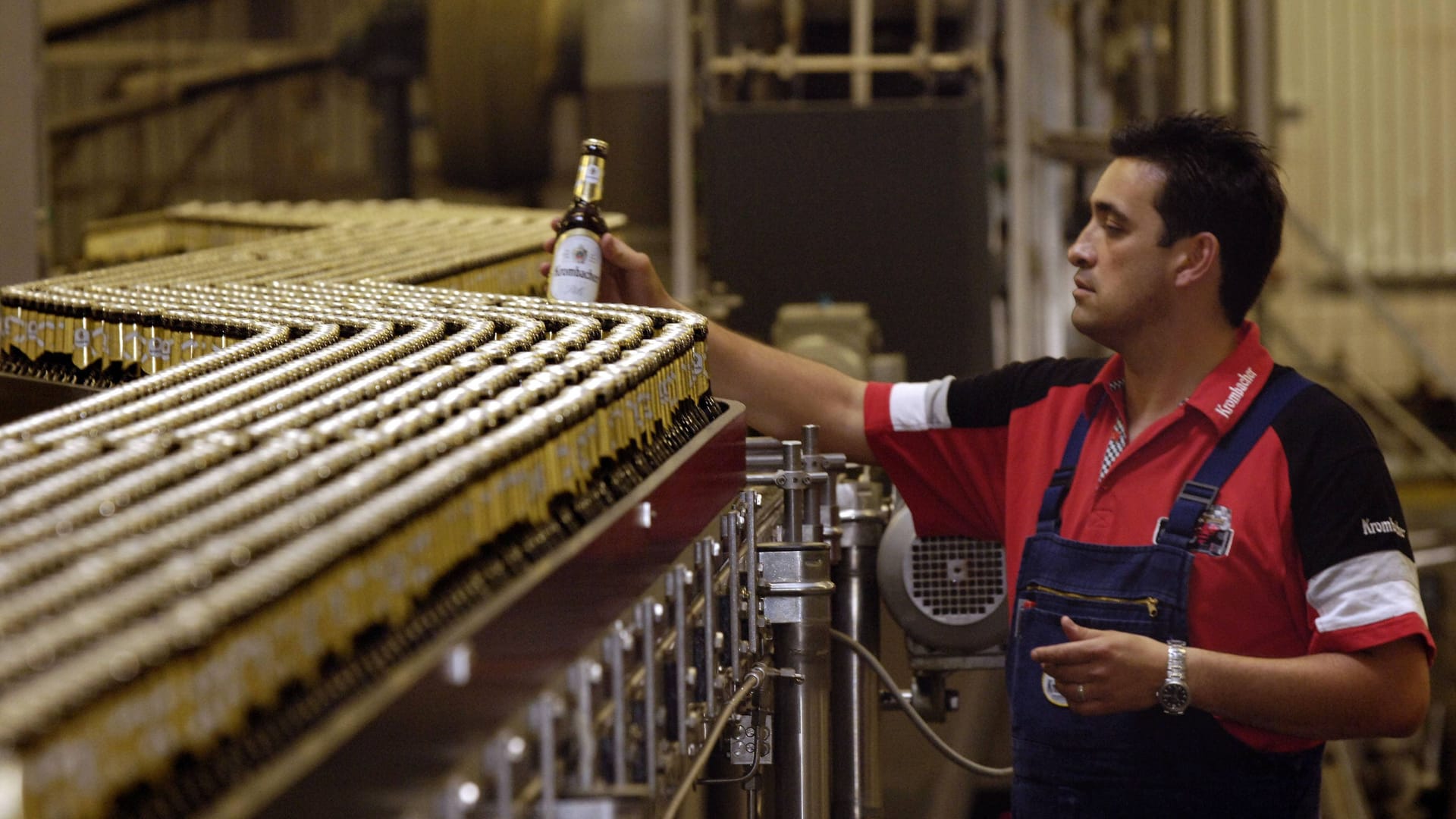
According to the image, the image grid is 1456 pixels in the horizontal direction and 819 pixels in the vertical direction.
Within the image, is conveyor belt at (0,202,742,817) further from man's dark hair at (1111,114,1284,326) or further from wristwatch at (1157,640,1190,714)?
man's dark hair at (1111,114,1284,326)

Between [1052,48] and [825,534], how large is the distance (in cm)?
422

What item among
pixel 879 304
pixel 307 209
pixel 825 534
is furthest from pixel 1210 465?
pixel 879 304

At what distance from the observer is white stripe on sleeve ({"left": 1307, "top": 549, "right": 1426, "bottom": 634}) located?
6.26 ft

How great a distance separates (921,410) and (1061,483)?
0.91ft

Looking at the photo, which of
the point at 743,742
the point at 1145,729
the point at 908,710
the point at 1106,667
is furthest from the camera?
the point at 908,710

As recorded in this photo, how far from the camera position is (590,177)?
6.81 ft

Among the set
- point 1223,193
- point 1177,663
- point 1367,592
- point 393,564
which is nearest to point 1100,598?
point 1177,663

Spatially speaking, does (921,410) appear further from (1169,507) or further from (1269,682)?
(1269,682)

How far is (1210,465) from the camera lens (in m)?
2.05

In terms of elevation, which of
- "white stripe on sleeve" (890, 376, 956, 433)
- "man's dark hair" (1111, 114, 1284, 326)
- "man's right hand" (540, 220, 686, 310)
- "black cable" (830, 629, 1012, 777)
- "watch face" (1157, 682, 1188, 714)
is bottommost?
"black cable" (830, 629, 1012, 777)

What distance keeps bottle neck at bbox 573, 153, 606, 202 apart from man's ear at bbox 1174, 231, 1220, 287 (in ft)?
2.51

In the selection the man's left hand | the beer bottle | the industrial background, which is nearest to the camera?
the man's left hand

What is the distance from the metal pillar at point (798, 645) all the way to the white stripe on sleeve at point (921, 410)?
0.41 m

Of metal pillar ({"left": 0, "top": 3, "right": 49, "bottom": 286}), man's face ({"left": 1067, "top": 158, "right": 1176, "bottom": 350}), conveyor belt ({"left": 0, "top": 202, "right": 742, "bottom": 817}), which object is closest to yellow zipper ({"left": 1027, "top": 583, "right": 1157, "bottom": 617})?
man's face ({"left": 1067, "top": 158, "right": 1176, "bottom": 350})
